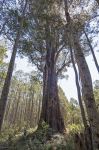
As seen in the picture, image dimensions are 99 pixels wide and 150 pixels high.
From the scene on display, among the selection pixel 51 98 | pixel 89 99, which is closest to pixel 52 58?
pixel 51 98

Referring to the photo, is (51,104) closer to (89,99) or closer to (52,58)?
(52,58)

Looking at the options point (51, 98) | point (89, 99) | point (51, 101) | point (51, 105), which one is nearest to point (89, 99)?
point (89, 99)

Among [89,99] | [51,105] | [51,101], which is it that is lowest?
[89,99]

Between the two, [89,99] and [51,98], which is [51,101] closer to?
[51,98]

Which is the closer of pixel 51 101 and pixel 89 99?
pixel 89 99

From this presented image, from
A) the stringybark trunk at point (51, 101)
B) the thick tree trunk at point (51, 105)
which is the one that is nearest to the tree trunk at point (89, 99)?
the stringybark trunk at point (51, 101)

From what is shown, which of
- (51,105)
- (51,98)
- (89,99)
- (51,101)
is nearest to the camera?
(89,99)

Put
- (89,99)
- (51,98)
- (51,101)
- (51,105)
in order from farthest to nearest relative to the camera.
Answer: (51,98), (51,101), (51,105), (89,99)

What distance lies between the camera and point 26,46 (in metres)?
19.3

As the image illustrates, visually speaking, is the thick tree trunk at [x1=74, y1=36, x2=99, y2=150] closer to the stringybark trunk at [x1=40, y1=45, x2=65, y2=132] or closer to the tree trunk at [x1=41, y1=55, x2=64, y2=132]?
the stringybark trunk at [x1=40, y1=45, x2=65, y2=132]

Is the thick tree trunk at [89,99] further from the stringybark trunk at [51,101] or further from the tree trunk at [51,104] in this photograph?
the tree trunk at [51,104]

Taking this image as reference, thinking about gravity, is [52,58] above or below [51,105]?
above

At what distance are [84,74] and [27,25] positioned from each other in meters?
8.07

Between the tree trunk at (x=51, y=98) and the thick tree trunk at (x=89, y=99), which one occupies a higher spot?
the tree trunk at (x=51, y=98)
